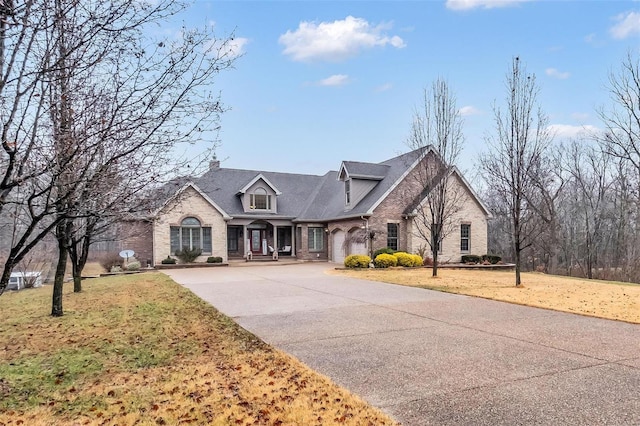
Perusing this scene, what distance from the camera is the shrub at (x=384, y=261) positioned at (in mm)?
22375

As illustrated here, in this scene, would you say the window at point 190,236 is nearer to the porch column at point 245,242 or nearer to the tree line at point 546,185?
the porch column at point 245,242

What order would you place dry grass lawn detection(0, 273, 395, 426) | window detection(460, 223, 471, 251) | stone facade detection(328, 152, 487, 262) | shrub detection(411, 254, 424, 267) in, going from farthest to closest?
window detection(460, 223, 471, 251) → stone facade detection(328, 152, 487, 262) → shrub detection(411, 254, 424, 267) → dry grass lawn detection(0, 273, 395, 426)

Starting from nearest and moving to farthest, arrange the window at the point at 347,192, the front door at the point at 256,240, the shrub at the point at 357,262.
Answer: the shrub at the point at 357,262 < the window at the point at 347,192 < the front door at the point at 256,240

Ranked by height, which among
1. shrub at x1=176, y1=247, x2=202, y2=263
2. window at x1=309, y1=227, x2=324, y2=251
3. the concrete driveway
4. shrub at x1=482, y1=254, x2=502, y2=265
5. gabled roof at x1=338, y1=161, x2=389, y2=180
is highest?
gabled roof at x1=338, y1=161, x2=389, y2=180

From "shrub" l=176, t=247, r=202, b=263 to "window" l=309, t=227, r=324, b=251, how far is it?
7.90 metres

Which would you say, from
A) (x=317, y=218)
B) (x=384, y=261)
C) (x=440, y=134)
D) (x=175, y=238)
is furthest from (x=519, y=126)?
(x=175, y=238)

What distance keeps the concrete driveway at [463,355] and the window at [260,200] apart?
18.6 m

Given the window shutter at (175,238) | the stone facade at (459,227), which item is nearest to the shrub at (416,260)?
the stone facade at (459,227)

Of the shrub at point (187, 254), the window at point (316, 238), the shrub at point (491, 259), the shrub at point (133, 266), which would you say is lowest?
the shrub at point (491, 259)

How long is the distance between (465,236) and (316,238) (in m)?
9.98

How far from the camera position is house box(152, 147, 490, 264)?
25.1m

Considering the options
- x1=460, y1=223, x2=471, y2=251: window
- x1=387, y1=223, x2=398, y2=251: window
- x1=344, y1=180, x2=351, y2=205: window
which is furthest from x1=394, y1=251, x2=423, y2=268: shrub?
x1=344, y1=180, x2=351, y2=205: window

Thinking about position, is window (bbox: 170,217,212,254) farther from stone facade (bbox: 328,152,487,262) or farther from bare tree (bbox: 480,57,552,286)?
bare tree (bbox: 480,57,552,286)

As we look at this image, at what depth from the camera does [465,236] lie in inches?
1072
